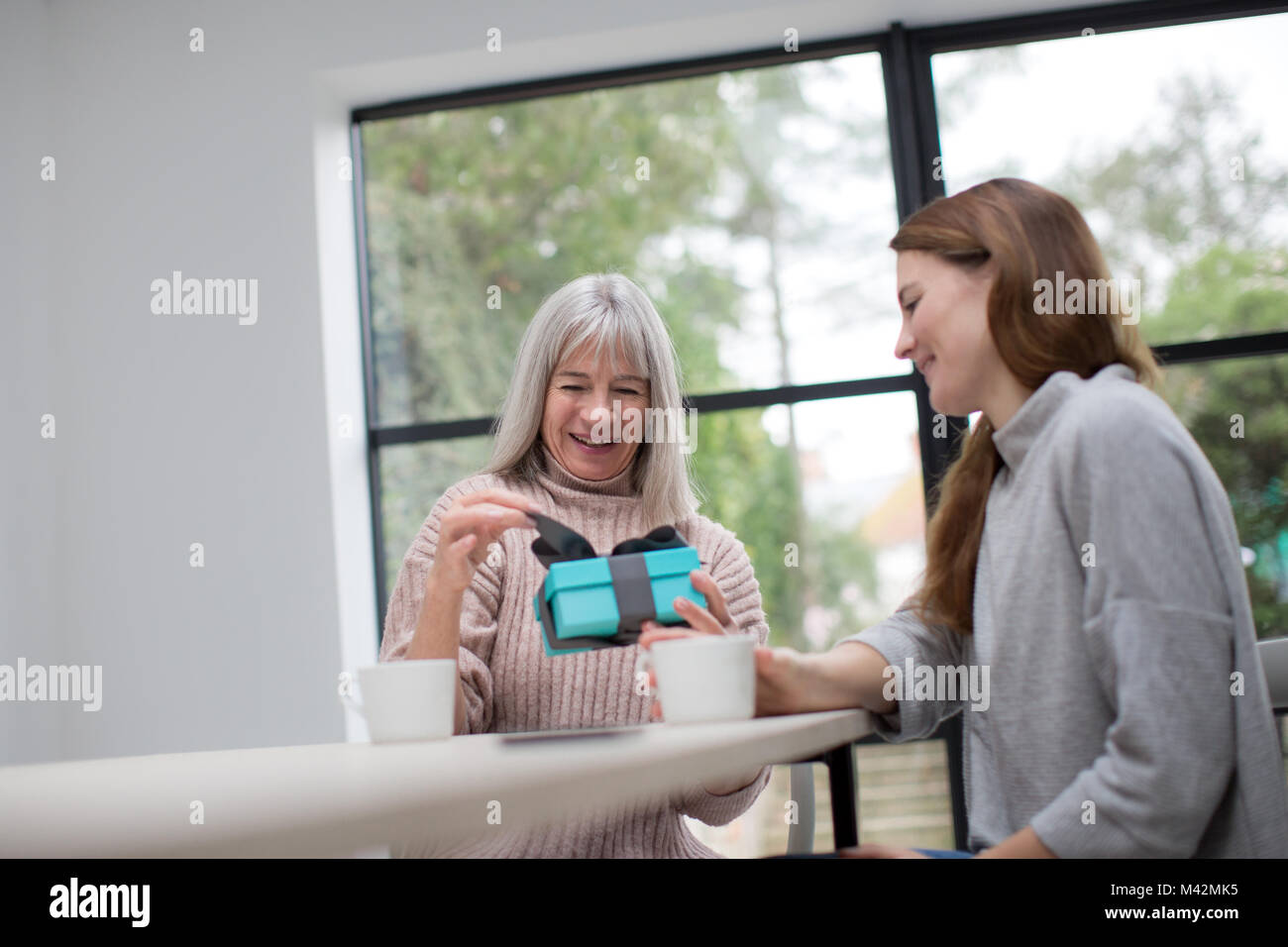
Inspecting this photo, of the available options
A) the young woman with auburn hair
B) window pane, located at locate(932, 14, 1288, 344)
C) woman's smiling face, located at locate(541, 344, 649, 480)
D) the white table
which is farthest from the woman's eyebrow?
window pane, located at locate(932, 14, 1288, 344)

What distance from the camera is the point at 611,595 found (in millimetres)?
1047

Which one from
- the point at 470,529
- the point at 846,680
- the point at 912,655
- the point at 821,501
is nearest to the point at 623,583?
the point at 470,529

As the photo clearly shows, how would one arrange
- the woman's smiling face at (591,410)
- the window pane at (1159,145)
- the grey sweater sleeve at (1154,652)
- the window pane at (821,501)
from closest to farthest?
the grey sweater sleeve at (1154,652)
the woman's smiling face at (591,410)
the window pane at (1159,145)
the window pane at (821,501)

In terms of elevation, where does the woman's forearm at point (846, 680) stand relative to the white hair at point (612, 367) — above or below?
below

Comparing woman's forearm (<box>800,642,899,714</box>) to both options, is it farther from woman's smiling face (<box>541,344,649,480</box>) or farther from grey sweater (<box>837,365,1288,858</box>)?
woman's smiling face (<box>541,344,649,480</box>)

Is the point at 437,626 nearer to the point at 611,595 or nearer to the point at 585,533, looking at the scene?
the point at 611,595

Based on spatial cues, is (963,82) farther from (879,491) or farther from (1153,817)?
(1153,817)

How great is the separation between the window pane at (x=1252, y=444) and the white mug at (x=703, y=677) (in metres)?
2.09

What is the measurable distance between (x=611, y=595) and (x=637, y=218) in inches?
91.1

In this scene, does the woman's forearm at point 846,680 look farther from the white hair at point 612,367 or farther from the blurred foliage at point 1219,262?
the blurred foliage at point 1219,262

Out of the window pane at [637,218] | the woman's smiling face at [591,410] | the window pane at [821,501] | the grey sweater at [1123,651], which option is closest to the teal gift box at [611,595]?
the grey sweater at [1123,651]

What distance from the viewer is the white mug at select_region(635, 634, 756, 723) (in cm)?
99

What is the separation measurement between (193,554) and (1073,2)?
2.78m

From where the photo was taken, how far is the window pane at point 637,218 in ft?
9.78
